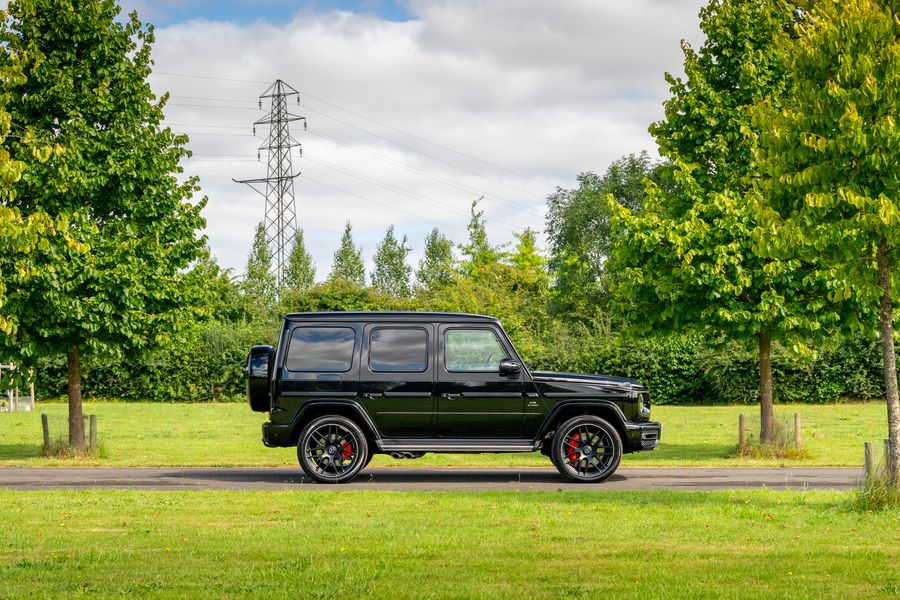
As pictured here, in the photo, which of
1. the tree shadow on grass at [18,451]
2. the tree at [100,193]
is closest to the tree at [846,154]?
the tree at [100,193]

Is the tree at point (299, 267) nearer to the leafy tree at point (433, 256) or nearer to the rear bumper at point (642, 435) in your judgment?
the leafy tree at point (433, 256)

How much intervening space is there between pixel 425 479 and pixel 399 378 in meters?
1.85

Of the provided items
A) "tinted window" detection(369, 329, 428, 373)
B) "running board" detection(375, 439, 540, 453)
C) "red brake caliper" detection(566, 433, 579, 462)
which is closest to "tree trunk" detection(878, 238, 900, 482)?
"red brake caliper" detection(566, 433, 579, 462)

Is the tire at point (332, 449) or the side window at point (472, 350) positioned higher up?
the side window at point (472, 350)

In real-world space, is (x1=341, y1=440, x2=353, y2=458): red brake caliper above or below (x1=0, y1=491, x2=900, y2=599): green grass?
above

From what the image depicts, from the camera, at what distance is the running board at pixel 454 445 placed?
49.4ft

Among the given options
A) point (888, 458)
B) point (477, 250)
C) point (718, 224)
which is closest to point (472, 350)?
point (888, 458)

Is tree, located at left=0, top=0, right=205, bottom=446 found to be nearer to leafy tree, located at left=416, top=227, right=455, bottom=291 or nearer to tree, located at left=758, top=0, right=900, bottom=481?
tree, located at left=758, top=0, right=900, bottom=481

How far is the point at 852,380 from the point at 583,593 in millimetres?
36264

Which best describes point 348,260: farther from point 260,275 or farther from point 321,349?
point 321,349

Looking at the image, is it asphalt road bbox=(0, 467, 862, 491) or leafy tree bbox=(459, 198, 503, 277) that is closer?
asphalt road bbox=(0, 467, 862, 491)

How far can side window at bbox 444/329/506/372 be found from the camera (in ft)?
50.4

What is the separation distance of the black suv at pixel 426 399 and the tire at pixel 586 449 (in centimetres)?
1

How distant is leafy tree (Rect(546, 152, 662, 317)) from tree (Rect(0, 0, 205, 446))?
1754 inches
